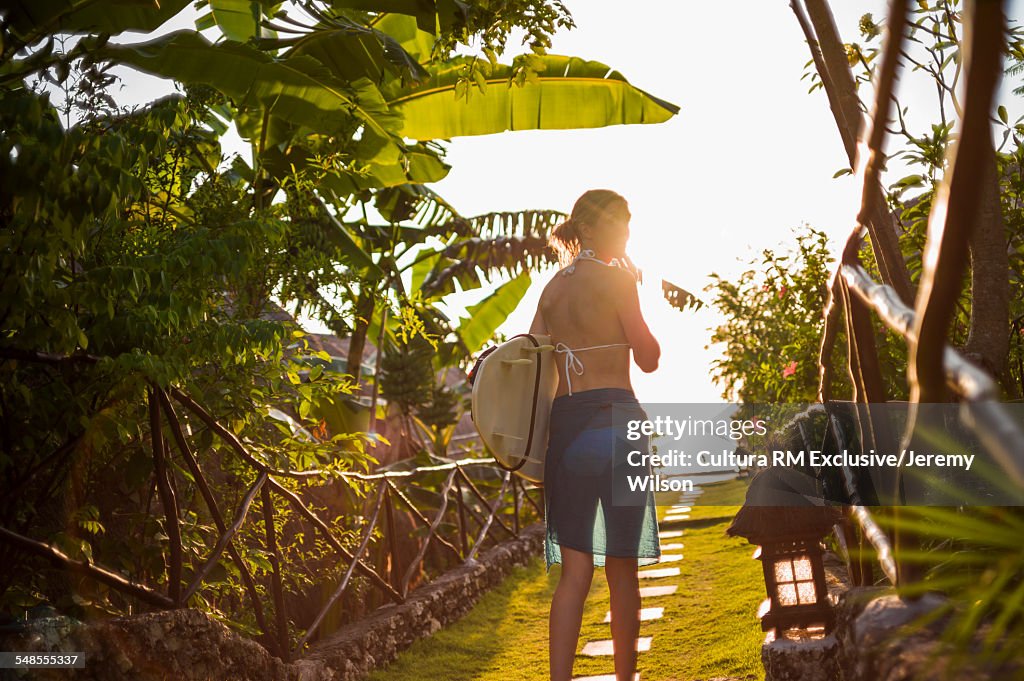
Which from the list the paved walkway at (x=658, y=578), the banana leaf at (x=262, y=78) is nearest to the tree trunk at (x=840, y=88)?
the paved walkway at (x=658, y=578)

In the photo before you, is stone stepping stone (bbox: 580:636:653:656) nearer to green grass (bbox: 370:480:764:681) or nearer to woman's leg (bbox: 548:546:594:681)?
green grass (bbox: 370:480:764:681)

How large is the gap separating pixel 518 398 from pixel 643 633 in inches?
79.6

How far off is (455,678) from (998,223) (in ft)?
9.88

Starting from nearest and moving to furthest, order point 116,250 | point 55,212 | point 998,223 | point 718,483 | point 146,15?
point 55,212
point 998,223
point 116,250
point 146,15
point 718,483

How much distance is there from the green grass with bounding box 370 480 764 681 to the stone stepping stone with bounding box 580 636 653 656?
4cm

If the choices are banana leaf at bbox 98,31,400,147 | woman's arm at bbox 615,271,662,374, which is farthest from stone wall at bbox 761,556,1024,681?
banana leaf at bbox 98,31,400,147

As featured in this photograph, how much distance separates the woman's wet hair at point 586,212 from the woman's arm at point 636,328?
27 centimetres

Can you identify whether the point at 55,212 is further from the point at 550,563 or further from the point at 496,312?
the point at 496,312

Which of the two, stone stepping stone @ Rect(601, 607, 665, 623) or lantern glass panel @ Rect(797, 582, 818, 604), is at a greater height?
lantern glass panel @ Rect(797, 582, 818, 604)

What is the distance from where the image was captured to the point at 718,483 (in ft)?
54.2

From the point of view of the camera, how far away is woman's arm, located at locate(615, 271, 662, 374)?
3174mm

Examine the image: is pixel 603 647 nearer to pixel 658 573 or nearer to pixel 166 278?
pixel 658 573

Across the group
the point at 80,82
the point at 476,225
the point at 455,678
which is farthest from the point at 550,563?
the point at 476,225

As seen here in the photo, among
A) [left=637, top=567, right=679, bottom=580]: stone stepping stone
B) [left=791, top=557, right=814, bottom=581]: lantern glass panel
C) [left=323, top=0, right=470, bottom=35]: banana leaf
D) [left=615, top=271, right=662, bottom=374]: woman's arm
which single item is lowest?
[left=637, top=567, right=679, bottom=580]: stone stepping stone
